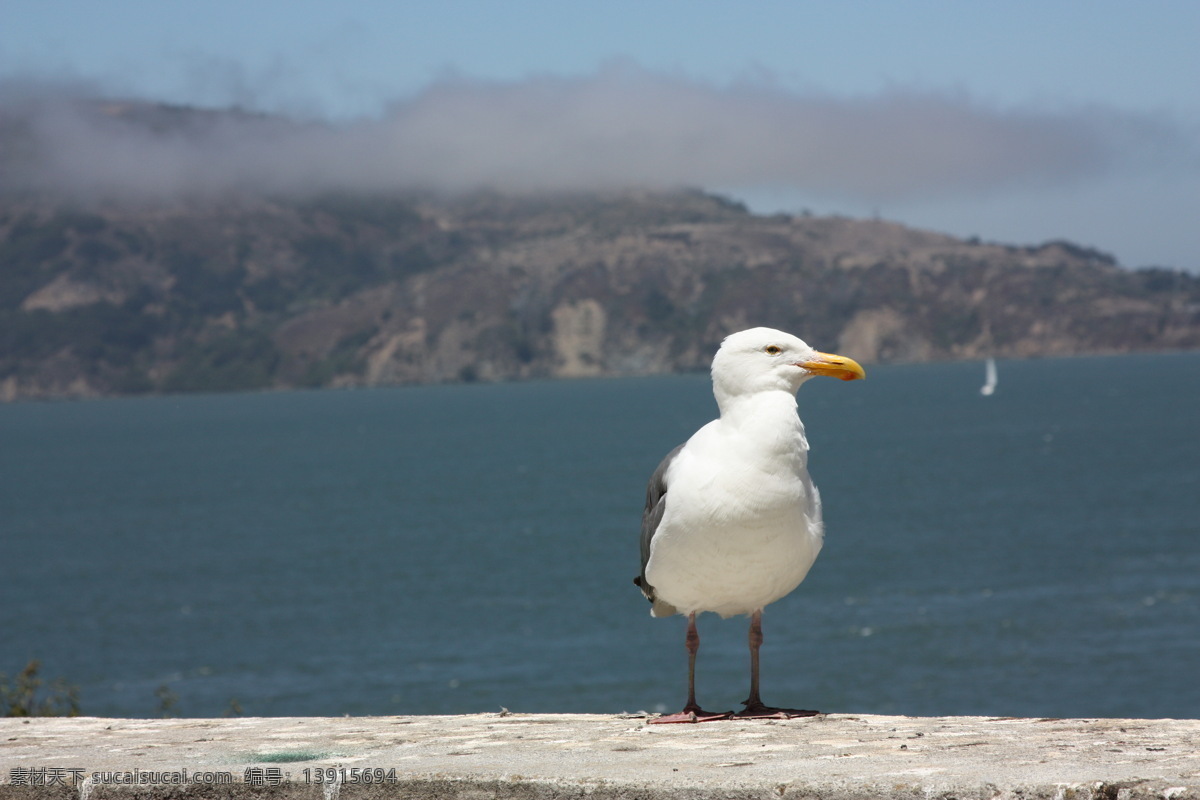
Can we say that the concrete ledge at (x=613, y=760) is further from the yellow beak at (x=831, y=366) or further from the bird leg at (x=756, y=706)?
the yellow beak at (x=831, y=366)

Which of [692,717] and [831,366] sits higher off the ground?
[831,366]

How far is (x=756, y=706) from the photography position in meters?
6.71

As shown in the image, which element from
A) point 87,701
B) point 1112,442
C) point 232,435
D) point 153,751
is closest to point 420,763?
point 153,751

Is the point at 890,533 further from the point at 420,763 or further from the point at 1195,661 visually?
the point at 420,763

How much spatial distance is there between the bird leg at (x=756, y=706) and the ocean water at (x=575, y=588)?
9915 millimetres

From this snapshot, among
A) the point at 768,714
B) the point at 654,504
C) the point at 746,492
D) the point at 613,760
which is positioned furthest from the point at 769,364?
the point at 613,760

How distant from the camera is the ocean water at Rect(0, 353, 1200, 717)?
4012 cm

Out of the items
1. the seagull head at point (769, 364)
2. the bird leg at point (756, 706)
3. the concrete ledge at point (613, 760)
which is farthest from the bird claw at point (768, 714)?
the seagull head at point (769, 364)

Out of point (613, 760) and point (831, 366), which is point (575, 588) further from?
point (613, 760)

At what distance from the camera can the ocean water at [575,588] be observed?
40.1 meters

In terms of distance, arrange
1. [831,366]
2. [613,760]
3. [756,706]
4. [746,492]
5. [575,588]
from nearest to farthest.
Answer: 1. [613,760]
2. [746,492]
3. [831,366]
4. [756,706]
5. [575,588]

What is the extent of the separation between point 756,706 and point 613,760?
6.57ft

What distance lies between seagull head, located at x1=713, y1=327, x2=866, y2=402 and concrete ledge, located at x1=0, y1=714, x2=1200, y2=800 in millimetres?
1646

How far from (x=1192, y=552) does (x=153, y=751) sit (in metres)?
61.9
